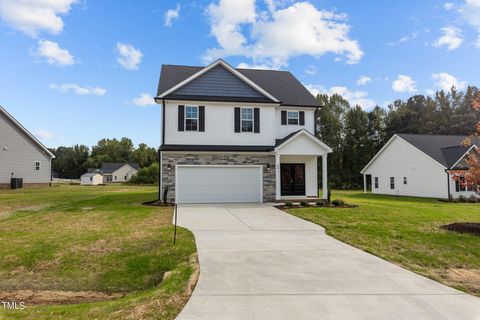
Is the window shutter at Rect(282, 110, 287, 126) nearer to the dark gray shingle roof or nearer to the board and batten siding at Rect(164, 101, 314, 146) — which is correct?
the board and batten siding at Rect(164, 101, 314, 146)

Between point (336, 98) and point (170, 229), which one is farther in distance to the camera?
point (336, 98)

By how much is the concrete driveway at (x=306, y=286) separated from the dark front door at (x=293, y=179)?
10.9 metres

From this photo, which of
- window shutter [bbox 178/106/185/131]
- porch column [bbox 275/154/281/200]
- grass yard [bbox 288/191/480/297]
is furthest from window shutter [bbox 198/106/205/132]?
grass yard [bbox 288/191/480/297]

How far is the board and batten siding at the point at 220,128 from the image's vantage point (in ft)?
59.0

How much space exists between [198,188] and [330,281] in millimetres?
12973

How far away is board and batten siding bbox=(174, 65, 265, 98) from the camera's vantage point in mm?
18719

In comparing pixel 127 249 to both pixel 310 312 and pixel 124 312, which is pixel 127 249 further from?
pixel 310 312

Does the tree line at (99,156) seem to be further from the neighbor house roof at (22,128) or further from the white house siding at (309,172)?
the white house siding at (309,172)

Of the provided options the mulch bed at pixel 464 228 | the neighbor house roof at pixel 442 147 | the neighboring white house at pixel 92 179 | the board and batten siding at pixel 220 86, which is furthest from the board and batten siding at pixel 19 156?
the neighbor house roof at pixel 442 147

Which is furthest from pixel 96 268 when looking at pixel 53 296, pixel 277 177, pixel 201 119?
pixel 277 177

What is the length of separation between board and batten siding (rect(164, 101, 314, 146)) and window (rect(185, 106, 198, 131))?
214 mm

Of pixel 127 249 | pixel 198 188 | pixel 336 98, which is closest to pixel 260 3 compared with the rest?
pixel 198 188

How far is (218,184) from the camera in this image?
18.2m

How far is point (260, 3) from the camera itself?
15703mm
